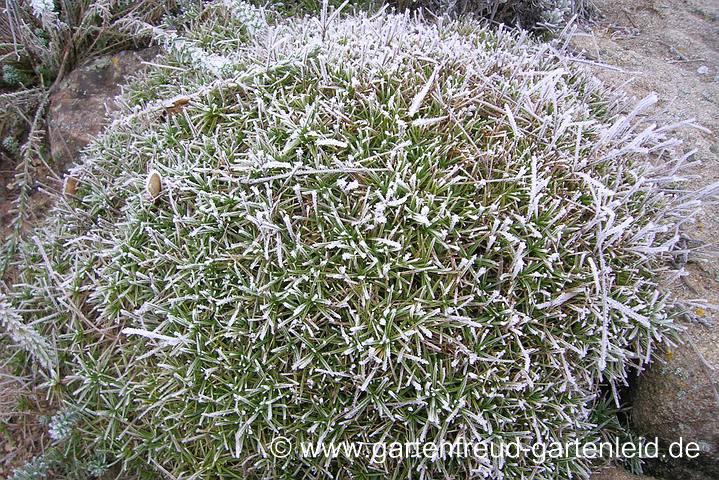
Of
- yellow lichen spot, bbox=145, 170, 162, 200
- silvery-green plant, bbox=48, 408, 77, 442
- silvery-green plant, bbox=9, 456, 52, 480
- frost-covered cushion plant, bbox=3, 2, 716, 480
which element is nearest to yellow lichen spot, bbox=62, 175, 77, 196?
frost-covered cushion plant, bbox=3, 2, 716, 480

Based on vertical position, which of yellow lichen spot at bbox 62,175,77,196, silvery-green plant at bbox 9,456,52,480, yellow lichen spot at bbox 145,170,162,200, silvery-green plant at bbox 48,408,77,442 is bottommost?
silvery-green plant at bbox 9,456,52,480

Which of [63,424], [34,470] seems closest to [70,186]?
[63,424]

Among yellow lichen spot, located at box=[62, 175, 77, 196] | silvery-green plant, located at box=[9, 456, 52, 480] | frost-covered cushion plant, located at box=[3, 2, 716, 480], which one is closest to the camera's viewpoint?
frost-covered cushion plant, located at box=[3, 2, 716, 480]

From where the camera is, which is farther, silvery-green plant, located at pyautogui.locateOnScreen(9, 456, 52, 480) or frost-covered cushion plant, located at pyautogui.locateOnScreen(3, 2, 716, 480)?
silvery-green plant, located at pyautogui.locateOnScreen(9, 456, 52, 480)

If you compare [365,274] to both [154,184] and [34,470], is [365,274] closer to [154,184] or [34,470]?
[154,184]

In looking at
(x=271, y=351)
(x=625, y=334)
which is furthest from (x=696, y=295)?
(x=271, y=351)

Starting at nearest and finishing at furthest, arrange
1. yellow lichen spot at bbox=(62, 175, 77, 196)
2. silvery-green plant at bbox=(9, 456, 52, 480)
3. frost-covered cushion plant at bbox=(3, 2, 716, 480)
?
frost-covered cushion plant at bbox=(3, 2, 716, 480) < silvery-green plant at bbox=(9, 456, 52, 480) < yellow lichen spot at bbox=(62, 175, 77, 196)

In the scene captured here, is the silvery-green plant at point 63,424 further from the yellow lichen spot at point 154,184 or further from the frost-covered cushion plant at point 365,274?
the yellow lichen spot at point 154,184

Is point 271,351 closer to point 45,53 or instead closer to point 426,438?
point 426,438

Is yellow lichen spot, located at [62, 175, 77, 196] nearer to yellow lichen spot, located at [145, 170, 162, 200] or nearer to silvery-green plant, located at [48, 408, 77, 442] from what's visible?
yellow lichen spot, located at [145, 170, 162, 200]
